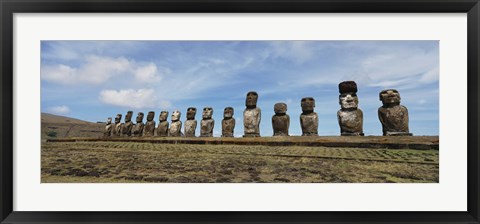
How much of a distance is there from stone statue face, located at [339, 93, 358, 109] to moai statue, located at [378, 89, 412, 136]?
1.75ft

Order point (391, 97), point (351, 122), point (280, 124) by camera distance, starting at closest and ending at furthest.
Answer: point (391, 97) → point (351, 122) → point (280, 124)

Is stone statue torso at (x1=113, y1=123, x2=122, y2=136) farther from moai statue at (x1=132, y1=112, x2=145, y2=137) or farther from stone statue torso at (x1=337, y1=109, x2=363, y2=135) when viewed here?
stone statue torso at (x1=337, y1=109, x2=363, y2=135)

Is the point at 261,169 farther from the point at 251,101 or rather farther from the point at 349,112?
the point at 251,101

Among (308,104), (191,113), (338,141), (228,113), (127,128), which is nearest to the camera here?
(338,141)

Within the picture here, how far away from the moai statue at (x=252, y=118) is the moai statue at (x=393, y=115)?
9.89 ft

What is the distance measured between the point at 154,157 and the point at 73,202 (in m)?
1.95

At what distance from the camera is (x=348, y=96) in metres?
6.59

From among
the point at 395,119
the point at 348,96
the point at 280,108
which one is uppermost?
the point at 348,96

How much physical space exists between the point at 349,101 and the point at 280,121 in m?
1.89

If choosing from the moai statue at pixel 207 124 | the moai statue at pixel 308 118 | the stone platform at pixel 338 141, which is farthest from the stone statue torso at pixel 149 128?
the moai statue at pixel 308 118

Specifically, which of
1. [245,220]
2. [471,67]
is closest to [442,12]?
[471,67]

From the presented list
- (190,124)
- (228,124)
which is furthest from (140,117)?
(228,124)

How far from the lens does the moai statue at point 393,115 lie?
6043 millimetres

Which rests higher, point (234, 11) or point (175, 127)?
point (234, 11)
